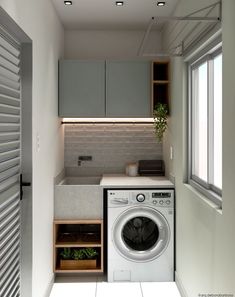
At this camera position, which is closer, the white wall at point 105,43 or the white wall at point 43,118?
the white wall at point 43,118

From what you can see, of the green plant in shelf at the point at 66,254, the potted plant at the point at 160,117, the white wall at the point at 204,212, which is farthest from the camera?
the potted plant at the point at 160,117

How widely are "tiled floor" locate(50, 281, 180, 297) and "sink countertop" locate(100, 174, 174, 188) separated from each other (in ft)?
3.16

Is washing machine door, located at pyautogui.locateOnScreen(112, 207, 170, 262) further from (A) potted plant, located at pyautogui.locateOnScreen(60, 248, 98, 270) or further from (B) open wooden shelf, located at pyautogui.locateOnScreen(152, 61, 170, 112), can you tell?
(B) open wooden shelf, located at pyautogui.locateOnScreen(152, 61, 170, 112)

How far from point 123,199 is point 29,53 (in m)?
1.76

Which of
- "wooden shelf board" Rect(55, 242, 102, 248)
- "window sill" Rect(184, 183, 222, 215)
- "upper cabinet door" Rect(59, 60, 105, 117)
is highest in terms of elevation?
"upper cabinet door" Rect(59, 60, 105, 117)

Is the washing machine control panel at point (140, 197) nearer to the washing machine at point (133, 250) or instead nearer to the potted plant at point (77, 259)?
the washing machine at point (133, 250)

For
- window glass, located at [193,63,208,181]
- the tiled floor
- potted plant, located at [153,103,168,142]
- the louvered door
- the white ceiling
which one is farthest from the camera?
potted plant, located at [153,103,168,142]

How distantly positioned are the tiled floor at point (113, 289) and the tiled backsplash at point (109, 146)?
141cm

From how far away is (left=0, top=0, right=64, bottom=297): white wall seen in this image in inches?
111

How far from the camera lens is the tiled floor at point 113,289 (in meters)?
3.59

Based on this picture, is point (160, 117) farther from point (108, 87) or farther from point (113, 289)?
point (113, 289)

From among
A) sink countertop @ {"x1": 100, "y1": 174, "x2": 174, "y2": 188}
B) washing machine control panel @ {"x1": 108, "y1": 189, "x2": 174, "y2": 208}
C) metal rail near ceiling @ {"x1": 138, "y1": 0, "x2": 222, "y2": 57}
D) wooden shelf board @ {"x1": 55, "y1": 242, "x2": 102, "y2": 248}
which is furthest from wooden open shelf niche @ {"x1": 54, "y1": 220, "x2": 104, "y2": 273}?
metal rail near ceiling @ {"x1": 138, "y1": 0, "x2": 222, "y2": 57}

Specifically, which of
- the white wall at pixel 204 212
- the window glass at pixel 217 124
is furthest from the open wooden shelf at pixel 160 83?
the window glass at pixel 217 124

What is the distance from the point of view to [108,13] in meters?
4.08
